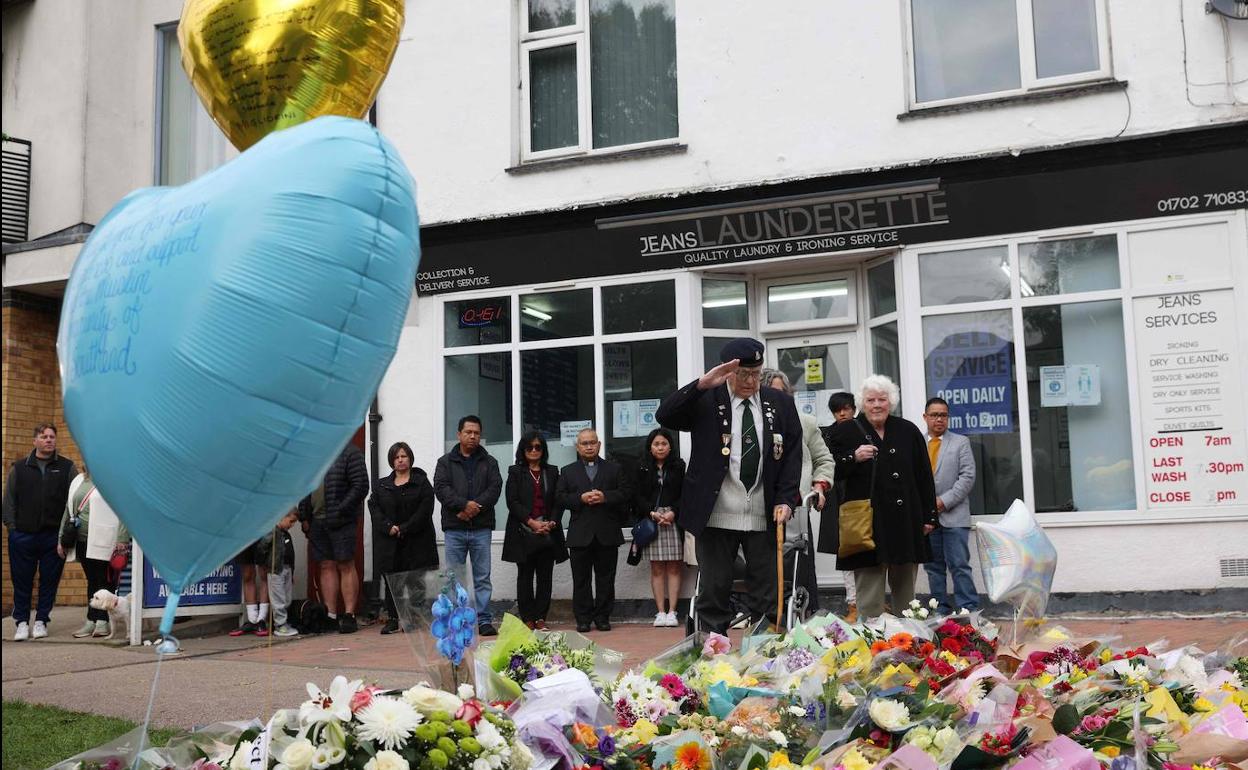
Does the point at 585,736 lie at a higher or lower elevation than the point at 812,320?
lower

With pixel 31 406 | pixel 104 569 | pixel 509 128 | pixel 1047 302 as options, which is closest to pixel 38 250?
pixel 31 406

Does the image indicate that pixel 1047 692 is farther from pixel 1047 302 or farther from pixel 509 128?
pixel 509 128

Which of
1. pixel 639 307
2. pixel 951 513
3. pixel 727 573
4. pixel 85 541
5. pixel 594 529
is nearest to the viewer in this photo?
pixel 727 573

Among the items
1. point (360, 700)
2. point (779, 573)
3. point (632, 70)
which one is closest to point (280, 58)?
point (360, 700)

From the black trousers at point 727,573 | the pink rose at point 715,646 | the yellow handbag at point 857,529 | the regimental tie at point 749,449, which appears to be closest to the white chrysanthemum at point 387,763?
the pink rose at point 715,646

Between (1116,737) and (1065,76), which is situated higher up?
(1065,76)

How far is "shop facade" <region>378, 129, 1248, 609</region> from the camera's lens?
9414mm

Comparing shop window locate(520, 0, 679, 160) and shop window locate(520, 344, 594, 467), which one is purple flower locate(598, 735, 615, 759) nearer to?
shop window locate(520, 344, 594, 467)

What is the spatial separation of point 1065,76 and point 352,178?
889 cm

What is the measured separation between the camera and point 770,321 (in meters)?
11.5

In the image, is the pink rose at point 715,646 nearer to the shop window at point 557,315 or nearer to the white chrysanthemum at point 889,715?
the white chrysanthemum at point 889,715

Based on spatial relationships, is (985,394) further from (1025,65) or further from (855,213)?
(1025,65)

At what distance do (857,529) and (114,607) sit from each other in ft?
21.8

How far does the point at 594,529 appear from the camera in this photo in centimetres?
1030
